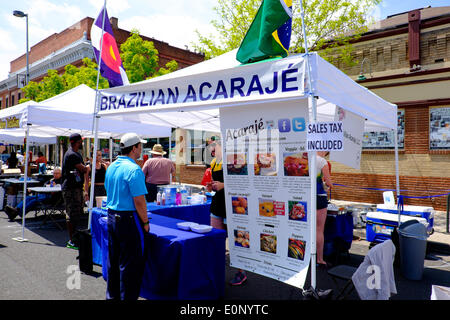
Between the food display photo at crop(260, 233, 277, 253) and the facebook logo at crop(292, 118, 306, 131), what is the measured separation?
1.23m

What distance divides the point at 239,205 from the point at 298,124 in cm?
123

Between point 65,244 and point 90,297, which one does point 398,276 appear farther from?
point 65,244

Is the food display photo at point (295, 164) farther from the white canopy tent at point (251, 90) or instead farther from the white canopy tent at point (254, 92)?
the white canopy tent at point (254, 92)

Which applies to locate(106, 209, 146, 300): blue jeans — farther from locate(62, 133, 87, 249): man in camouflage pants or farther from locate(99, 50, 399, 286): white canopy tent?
locate(62, 133, 87, 249): man in camouflage pants

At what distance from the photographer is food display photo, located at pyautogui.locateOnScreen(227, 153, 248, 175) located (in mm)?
3947

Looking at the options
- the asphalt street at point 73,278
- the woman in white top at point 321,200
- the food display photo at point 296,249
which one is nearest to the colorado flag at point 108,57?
the asphalt street at point 73,278

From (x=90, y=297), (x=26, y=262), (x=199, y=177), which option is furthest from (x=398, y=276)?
(x=199, y=177)

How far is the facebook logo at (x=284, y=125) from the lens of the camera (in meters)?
3.54

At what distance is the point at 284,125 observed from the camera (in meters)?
3.57

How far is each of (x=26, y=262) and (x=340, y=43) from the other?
11257 millimetres

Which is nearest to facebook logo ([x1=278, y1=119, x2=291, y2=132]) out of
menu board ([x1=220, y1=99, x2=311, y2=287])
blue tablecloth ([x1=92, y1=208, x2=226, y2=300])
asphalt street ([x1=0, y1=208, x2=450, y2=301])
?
menu board ([x1=220, y1=99, x2=311, y2=287])

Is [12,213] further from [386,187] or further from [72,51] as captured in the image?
[72,51]

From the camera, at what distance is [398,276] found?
16.4 feet

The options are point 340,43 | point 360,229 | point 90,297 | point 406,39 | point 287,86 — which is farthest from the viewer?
point 340,43
